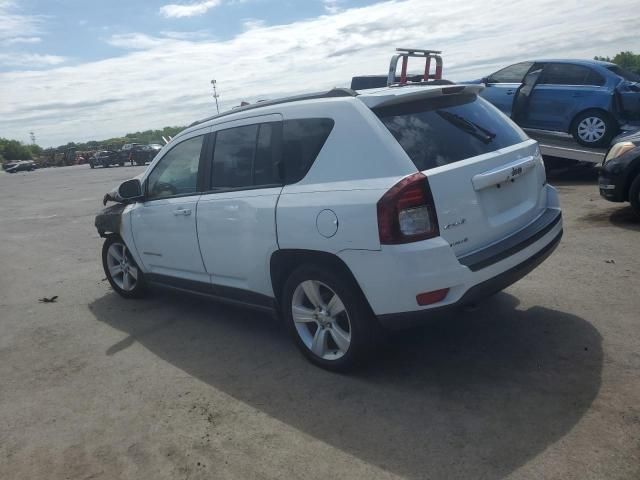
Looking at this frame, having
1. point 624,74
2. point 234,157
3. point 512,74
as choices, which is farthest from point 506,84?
point 234,157

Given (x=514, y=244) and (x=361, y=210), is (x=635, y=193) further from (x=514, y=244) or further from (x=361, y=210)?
(x=361, y=210)

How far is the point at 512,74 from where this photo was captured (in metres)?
11.1

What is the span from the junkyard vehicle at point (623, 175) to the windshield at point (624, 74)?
3992 millimetres

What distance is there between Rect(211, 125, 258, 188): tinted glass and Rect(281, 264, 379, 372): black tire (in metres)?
0.90

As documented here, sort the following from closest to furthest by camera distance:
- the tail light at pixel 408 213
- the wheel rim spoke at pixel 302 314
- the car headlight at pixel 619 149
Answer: the tail light at pixel 408 213 → the wheel rim spoke at pixel 302 314 → the car headlight at pixel 619 149

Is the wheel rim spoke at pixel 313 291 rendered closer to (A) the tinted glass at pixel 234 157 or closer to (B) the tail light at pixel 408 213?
(B) the tail light at pixel 408 213

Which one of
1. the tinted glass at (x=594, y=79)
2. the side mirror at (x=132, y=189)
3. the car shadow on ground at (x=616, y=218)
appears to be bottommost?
the car shadow on ground at (x=616, y=218)

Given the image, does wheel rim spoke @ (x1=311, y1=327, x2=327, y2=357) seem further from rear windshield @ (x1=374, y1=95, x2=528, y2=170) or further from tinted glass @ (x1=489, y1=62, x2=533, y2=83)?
tinted glass @ (x1=489, y1=62, x2=533, y2=83)

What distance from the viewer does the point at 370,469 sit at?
278 cm

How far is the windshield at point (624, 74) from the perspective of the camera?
10286 mm

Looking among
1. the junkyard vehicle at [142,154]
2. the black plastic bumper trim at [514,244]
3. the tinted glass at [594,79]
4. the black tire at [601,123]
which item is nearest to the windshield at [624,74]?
the tinted glass at [594,79]

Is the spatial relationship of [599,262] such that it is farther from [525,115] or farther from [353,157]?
[525,115]

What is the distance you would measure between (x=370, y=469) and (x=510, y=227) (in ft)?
6.08

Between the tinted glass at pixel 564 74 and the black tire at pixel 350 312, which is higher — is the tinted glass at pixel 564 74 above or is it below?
above
